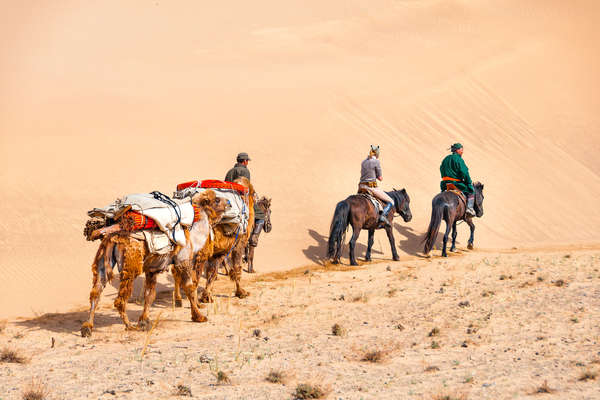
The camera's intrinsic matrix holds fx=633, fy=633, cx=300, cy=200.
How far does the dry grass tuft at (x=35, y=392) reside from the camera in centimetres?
586

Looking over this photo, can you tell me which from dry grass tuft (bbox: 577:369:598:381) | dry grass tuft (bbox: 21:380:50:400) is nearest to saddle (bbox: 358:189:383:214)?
dry grass tuft (bbox: 577:369:598:381)

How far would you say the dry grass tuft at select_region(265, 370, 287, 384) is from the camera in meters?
6.33

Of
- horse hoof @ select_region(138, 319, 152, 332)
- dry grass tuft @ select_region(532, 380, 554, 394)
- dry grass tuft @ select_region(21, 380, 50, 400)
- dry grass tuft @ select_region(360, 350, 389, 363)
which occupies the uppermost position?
horse hoof @ select_region(138, 319, 152, 332)

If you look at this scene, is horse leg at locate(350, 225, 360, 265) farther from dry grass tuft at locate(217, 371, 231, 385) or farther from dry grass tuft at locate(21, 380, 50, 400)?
dry grass tuft at locate(21, 380, 50, 400)

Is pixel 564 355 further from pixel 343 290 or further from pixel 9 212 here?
pixel 9 212

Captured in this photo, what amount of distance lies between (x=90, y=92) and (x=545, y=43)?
24268 mm

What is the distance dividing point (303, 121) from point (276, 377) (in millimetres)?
15741

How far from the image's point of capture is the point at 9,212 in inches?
536

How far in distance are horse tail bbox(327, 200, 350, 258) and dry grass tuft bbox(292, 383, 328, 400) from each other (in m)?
7.62

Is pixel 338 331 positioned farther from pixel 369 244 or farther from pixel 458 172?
pixel 458 172

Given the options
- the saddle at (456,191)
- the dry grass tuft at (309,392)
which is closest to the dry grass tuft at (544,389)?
the dry grass tuft at (309,392)

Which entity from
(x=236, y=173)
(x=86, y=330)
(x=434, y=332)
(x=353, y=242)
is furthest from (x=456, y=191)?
(x=86, y=330)

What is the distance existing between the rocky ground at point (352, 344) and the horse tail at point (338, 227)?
2.30 meters

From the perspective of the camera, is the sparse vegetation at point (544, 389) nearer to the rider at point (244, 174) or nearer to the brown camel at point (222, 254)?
the brown camel at point (222, 254)
